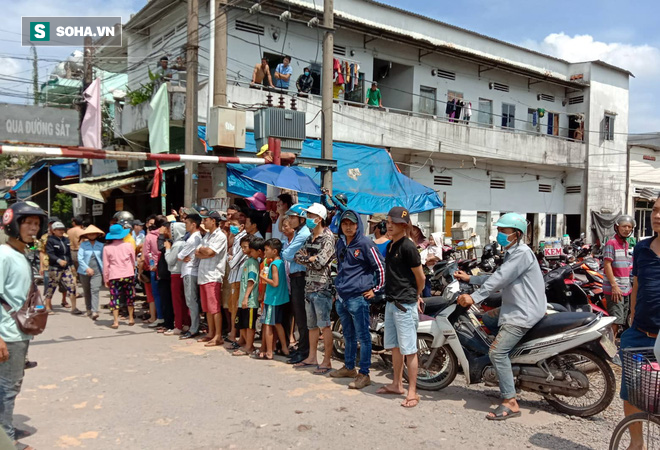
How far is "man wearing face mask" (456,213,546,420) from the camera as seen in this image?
4480 millimetres

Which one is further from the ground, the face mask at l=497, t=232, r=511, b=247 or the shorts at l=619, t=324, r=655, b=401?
the face mask at l=497, t=232, r=511, b=247

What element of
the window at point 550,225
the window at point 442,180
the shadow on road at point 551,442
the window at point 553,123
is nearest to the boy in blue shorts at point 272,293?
the shadow on road at point 551,442

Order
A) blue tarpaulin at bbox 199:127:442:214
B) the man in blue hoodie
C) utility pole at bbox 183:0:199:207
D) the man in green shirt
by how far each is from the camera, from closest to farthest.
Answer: the man in blue hoodie < utility pole at bbox 183:0:199:207 < blue tarpaulin at bbox 199:127:442:214 < the man in green shirt

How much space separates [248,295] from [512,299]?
3382 millimetres

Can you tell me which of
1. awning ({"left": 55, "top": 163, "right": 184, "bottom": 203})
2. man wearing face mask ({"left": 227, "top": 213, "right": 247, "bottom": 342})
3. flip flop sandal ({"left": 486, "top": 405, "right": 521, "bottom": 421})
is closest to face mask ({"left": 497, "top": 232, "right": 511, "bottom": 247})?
flip flop sandal ({"left": 486, "top": 405, "right": 521, "bottom": 421})

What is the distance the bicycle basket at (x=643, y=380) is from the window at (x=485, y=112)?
20.3m

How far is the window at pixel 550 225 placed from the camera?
84.3 ft

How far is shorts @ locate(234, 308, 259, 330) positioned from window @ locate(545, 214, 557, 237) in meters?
22.3

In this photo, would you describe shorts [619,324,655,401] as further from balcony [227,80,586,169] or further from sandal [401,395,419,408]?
balcony [227,80,586,169]

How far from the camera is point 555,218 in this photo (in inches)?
1022

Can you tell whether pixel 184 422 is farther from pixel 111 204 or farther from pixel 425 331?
pixel 111 204

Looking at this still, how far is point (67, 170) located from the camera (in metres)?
18.3

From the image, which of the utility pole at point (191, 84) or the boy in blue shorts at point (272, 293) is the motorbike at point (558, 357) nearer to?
the boy in blue shorts at point (272, 293)

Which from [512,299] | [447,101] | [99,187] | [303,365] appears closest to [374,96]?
[447,101]
